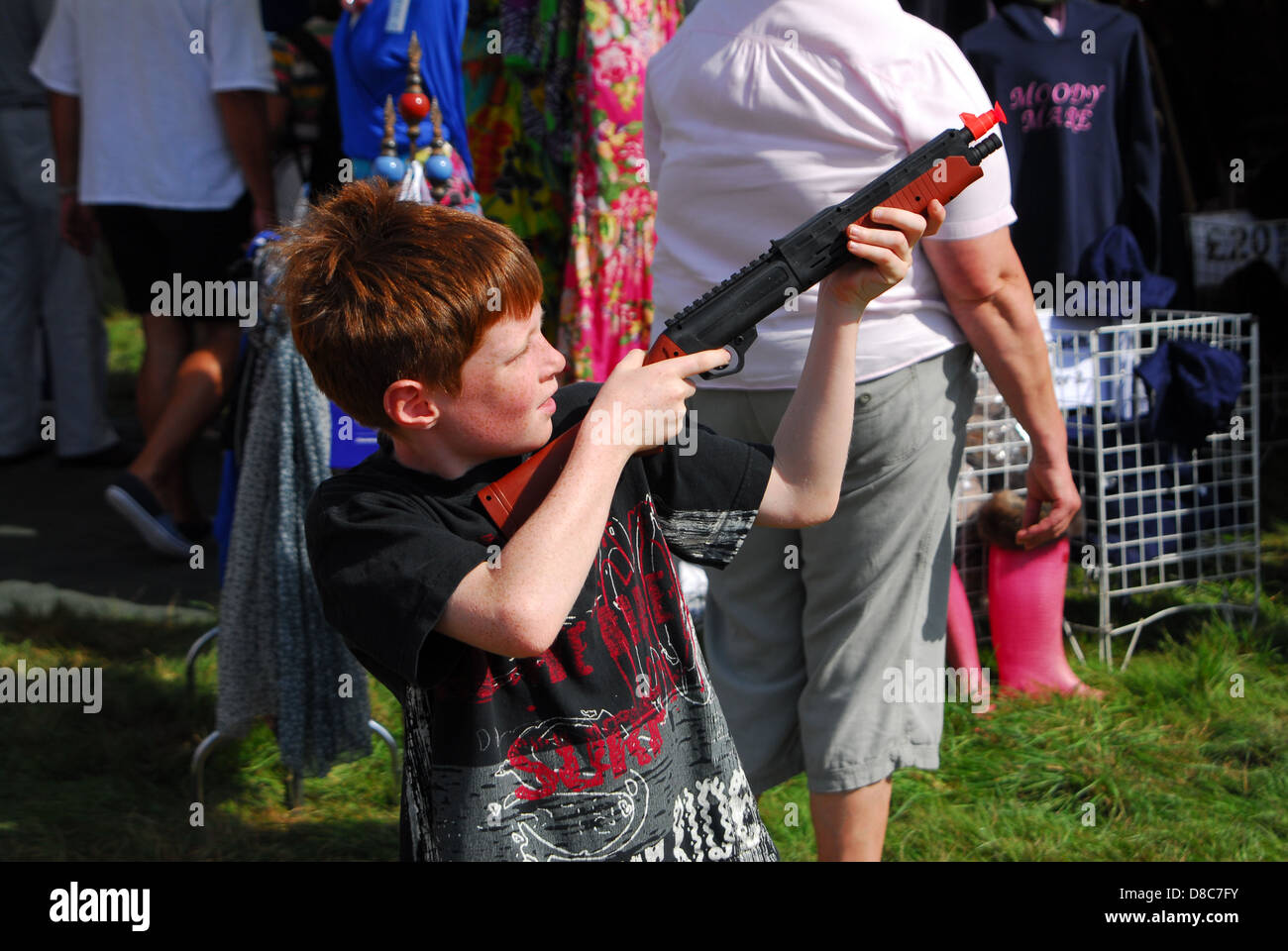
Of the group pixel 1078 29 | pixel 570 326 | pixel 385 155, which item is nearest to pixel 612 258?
pixel 570 326

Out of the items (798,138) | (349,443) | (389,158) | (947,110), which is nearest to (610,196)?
(389,158)

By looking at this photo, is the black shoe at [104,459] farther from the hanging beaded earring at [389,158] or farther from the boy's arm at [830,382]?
the boy's arm at [830,382]

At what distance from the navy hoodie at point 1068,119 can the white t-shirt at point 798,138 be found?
193 cm

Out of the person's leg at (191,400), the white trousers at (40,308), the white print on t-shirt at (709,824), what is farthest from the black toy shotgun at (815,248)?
the white trousers at (40,308)

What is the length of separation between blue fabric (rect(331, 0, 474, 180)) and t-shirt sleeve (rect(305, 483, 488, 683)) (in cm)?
203

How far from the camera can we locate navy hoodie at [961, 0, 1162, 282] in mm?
3916

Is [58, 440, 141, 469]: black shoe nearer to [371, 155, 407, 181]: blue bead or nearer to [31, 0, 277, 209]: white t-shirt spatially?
[31, 0, 277, 209]: white t-shirt

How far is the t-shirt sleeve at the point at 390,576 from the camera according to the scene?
1367 mm

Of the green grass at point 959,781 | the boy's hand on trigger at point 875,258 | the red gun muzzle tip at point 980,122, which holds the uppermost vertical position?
the red gun muzzle tip at point 980,122

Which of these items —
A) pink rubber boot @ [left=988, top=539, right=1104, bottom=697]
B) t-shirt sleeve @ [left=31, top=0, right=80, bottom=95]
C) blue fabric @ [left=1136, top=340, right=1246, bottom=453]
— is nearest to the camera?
pink rubber boot @ [left=988, top=539, right=1104, bottom=697]

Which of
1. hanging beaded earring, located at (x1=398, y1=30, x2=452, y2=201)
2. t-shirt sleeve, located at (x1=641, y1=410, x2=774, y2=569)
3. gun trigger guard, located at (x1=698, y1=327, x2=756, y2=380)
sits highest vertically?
hanging beaded earring, located at (x1=398, y1=30, x2=452, y2=201)

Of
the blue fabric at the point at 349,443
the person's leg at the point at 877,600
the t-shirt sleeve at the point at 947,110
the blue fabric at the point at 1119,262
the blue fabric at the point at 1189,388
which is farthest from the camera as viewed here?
the blue fabric at the point at 1119,262

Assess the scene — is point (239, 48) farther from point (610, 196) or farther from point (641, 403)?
point (641, 403)

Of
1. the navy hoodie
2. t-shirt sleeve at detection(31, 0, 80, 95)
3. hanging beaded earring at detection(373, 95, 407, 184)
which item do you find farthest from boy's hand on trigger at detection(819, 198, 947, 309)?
t-shirt sleeve at detection(31, 0, 80, 95)
